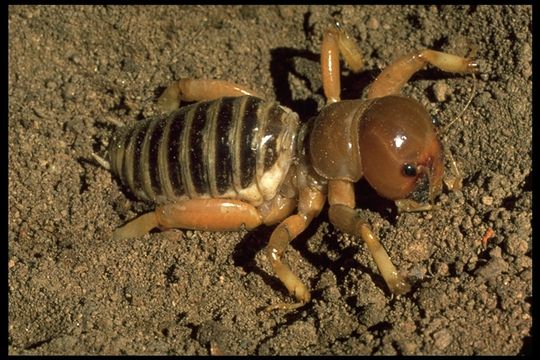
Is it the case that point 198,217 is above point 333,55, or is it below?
below

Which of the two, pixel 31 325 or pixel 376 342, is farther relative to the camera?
pixel 31 325

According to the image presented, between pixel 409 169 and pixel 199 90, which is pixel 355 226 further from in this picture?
pixel 199 90

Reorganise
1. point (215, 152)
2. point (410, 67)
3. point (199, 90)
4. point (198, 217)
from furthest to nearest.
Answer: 1. point (199, 90)
2. point (410, 67)
3. point (198, 217)
4. point (215, 152)

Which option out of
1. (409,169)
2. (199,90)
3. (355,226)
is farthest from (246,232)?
(409,169)

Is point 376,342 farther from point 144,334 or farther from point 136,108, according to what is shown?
point 136,108

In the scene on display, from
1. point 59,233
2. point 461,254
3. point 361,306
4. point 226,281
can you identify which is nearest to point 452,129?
point 461,254

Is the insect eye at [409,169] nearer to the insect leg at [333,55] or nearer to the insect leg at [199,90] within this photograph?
the insect leg at [333,55]
